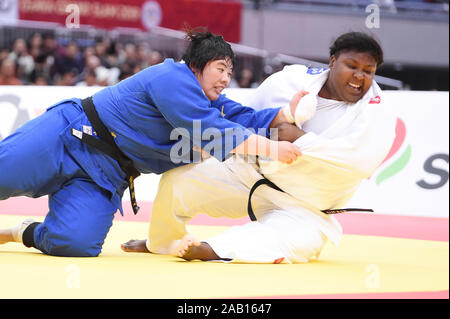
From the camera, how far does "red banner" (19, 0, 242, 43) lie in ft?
32.2

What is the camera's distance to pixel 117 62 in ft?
30.5

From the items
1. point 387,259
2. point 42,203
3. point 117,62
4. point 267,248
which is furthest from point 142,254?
point 117,62

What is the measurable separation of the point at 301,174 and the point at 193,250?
0.64 m

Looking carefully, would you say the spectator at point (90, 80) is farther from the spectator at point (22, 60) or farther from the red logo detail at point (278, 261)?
the red logo detail at point (278, 261)

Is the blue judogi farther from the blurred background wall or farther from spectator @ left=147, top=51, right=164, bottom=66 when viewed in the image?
spectator @ left=147, top=51, right=164, bottom=66

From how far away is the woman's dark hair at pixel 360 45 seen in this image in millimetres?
3191

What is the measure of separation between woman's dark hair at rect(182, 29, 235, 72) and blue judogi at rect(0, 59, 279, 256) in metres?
0.08

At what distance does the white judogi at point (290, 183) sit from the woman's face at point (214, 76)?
1.09ft

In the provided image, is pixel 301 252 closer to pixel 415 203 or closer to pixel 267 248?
pixel 267 248

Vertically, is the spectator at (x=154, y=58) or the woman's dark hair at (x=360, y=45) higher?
the woman's dark hair at (x=360, y=45)

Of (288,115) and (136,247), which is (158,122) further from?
(136,247)

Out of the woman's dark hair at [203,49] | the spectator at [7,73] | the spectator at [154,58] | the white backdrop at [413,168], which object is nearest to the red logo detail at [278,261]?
the woman's dark hair at [203,49]

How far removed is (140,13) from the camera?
413 inches

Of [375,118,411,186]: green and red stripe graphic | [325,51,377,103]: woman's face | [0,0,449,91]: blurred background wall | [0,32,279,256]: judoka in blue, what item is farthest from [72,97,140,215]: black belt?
A: [0,0,449,91]: blurred background wall
